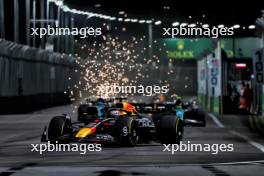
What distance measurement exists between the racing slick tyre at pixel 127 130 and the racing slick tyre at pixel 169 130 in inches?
27.1

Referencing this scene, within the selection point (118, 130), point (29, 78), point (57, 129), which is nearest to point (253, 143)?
point (118, 130)

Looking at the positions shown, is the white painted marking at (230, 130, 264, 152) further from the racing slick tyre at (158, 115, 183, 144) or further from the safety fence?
the safety fence

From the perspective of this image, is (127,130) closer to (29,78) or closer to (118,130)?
(118,130)

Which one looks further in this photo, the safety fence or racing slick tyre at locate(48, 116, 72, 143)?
the safety fence

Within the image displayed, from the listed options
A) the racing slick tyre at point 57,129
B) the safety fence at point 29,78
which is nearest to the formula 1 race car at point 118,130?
the racing slick tyre at point 57,129

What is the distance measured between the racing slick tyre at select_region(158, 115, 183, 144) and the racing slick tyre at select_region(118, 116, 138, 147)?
2.26ft

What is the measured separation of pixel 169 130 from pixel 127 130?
1305 mm

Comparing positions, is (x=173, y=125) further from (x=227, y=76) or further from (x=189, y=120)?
(x=227, y=76)

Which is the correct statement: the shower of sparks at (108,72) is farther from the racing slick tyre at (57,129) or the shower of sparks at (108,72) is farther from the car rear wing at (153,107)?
the racing slick tyre at (57,129)

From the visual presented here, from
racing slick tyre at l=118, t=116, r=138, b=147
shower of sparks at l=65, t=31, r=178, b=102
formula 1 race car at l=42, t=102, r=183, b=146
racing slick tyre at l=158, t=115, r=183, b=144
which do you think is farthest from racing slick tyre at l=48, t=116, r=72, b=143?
shower of sparks at l=65, t=31, r=178, b=102

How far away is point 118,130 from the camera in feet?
62.8

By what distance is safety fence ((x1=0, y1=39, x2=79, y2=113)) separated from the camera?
4581cm

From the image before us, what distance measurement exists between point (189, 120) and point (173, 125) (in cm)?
1074

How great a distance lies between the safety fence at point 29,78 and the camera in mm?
45812
